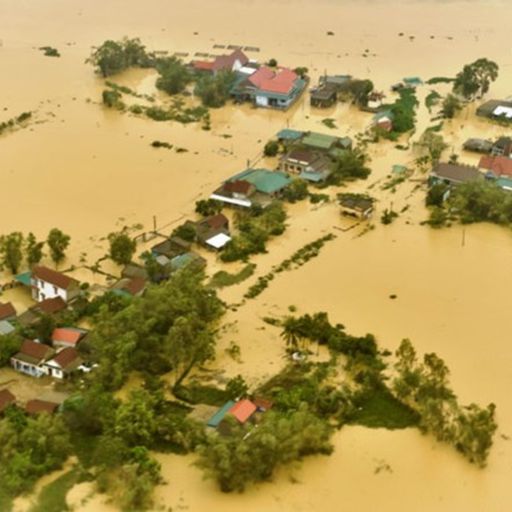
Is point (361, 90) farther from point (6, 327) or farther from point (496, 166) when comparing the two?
point (6, 327)

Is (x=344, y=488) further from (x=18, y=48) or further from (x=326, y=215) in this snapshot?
(x=18, y=48)

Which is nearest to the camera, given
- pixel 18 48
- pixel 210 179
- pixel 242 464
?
pixel 242 464

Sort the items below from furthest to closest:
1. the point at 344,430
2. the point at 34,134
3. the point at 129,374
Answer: the point at 34,134, the point at 129,374, the point at 344,430

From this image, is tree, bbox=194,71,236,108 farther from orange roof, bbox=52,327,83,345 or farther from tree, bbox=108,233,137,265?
orange roof, bbox=52,327,83,345

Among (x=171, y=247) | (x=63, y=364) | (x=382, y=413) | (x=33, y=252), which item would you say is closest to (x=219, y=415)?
(x=382, y=413)

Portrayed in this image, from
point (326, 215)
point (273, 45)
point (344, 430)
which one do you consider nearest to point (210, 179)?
point (326, 215)

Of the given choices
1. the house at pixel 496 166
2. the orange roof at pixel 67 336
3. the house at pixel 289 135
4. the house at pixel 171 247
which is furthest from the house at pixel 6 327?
the house at pixel 496 166
